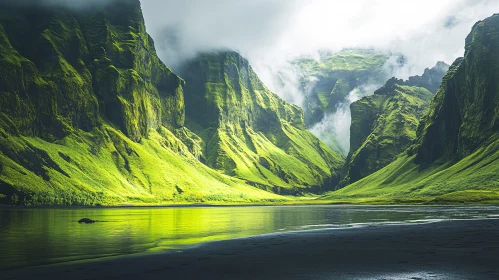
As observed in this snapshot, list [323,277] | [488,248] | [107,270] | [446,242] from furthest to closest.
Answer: [446,242] < [488,248] < [107,270] < [323,277]

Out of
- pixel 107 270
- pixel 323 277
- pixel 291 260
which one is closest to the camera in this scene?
pixel 323 277

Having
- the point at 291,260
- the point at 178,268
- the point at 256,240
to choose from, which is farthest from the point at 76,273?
the point at 256,240

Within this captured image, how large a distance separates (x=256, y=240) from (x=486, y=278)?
35206 millimetres

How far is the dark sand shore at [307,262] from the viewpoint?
113ft

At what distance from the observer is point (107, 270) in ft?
121

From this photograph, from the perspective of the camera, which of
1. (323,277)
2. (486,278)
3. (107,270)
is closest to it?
(486,278)

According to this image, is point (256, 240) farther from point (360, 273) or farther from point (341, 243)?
point (360, 273)

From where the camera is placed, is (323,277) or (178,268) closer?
(323,277)

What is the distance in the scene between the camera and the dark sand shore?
34.4 metres

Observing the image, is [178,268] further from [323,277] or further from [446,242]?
[446,242]

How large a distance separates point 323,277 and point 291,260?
31.2 ft

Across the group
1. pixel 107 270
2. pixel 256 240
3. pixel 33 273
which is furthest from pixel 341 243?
pixel 33 273

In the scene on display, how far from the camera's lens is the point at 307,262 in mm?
41656

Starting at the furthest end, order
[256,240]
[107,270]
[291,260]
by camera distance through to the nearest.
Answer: [256,240]
[291,260]
[107,270]
